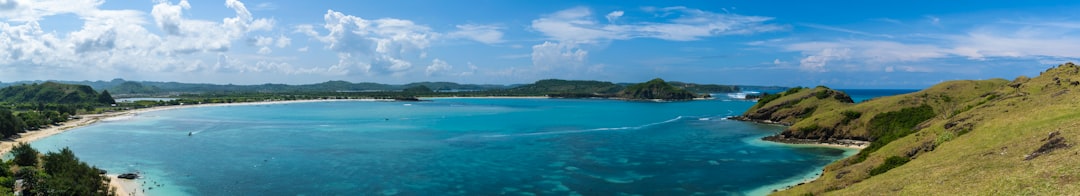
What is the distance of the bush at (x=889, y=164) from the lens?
1260 inches

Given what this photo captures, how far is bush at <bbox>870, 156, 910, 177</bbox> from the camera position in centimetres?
3200

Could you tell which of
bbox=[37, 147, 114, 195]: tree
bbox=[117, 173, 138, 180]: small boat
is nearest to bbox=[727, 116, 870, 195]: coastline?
bbox=[37, 147, 114, 195]: tree

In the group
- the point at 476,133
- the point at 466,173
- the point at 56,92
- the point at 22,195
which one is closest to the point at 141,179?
the point at 22,195

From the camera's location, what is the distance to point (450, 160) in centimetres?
5759

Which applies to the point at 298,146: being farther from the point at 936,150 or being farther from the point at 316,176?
the point at 936,150

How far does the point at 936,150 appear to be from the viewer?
32.3 metres

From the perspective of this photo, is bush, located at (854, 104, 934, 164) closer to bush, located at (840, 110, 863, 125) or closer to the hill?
bush, located at (840, 110, 863, 125)

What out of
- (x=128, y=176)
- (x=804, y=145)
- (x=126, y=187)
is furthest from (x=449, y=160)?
(x=804, y=145)

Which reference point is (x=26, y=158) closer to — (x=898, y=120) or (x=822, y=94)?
(x=898, y=120)

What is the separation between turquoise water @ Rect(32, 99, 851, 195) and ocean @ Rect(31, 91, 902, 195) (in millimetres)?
110

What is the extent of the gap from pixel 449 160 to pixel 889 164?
129 feet

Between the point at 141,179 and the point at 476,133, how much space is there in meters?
47.8

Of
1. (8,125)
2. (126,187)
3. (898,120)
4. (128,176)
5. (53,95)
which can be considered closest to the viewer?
(126,187)

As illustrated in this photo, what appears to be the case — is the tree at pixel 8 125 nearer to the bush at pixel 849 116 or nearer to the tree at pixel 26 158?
the tree at pixel 26 158
